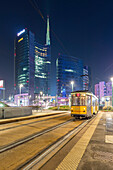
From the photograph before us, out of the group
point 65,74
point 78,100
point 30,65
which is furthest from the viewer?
point 30,65

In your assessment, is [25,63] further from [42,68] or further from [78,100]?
[78,100]

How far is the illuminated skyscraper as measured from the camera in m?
146

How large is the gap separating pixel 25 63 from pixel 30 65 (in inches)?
224

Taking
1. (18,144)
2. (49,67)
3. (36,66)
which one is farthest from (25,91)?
(18,144)

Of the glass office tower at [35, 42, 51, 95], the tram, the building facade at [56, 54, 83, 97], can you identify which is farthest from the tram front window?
the glass office tower at [35, 42, 51, 95]

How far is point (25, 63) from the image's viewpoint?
146625mm

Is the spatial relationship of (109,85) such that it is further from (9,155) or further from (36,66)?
(9,155)

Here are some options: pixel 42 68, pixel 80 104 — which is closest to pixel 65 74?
pixel 42 68

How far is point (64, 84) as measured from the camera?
14688 centimetres

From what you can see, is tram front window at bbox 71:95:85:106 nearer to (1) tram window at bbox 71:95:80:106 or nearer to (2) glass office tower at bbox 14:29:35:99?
(1) tram window at bbox 71:95:80:106

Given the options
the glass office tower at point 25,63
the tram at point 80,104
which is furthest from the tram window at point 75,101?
the glass office tower at point 25,63

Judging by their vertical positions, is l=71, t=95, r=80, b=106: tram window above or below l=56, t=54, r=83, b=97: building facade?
below

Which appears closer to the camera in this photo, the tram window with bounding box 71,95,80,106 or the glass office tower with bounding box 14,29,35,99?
the tram window with bounding box 71,95,80,106

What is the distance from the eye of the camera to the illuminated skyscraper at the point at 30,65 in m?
146
